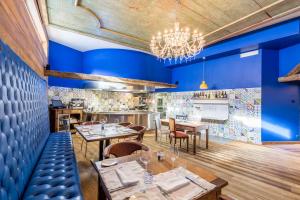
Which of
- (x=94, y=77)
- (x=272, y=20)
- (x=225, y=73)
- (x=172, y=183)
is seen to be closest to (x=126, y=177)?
(x=172, y=183)

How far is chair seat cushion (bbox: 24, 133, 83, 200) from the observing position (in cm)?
139

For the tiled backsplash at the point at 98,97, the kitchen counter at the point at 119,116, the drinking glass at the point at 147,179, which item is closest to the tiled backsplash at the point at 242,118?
the kitchen counter at the point at 119,116

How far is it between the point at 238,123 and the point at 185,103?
2.55 meters

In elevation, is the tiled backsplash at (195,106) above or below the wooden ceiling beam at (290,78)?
below

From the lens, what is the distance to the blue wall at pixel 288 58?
16.6 feet

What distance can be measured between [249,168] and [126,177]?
3204 mm

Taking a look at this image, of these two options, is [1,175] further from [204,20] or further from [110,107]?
[110,107]

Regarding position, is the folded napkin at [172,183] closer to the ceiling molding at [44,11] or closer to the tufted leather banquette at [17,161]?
the tufted leather banquette at [17,161]

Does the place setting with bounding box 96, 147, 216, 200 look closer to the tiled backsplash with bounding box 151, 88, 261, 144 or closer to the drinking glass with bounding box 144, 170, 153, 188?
the drinking glass with bounding box 144, 170, 153, 188

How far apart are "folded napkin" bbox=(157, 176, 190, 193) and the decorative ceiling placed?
3547 millimetres

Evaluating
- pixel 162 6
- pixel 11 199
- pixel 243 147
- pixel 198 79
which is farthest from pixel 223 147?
pixel 11 199

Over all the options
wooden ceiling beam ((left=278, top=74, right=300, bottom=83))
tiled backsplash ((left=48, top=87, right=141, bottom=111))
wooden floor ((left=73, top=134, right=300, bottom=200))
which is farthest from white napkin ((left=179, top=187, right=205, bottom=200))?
tiled backsplash ((left=48, top=87, right=141, bottom=111))

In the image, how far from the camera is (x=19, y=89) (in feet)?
4.88

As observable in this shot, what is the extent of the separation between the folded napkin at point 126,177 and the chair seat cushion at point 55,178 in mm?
446
